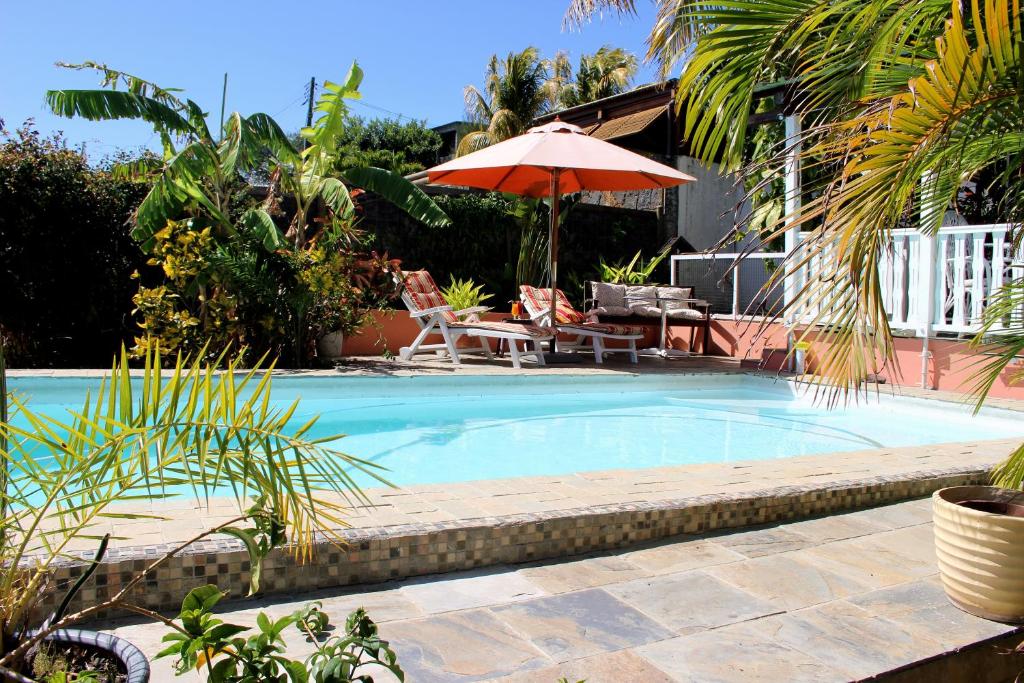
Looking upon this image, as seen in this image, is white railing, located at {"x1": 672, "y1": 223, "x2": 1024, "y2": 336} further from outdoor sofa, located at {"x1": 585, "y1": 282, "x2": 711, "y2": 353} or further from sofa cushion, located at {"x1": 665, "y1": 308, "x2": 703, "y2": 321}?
outdoor sofa, located at {"x1": 585, "y1": 282, "x2": 711, "y2": 353}

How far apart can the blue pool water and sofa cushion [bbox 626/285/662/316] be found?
8.54ft

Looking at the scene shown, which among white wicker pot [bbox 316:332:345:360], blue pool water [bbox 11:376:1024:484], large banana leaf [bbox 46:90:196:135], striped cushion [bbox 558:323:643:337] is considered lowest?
blue pool water [bbox 11:376:1024:484]

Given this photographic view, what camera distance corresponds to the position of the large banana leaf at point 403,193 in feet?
34.5

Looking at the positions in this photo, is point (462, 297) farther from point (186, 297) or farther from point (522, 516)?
point (522, 516)

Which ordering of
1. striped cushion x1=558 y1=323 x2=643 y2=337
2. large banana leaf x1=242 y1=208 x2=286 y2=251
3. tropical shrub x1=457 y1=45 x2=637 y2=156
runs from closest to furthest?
1. large banana leaf x1=242 y1=208 x2=286 y2=251
2. striped cushion x1=558 y1=323 x2=643 y2=337
3. tropical shrub x1=457 y1=45 x2=637 y2=156

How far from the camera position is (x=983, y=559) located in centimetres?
284

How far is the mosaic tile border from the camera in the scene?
274 cm

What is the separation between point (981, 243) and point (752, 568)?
242 inches

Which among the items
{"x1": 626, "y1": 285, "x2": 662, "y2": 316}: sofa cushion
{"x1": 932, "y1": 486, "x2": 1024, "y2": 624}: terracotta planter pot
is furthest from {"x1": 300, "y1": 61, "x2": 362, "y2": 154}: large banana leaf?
{"x1": 932, "y1": 486, "x2": 1024, "y2": 624}: terracotta planter pot

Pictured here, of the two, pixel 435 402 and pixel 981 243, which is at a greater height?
pixel 981 243

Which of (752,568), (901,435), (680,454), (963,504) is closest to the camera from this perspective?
(963,504)

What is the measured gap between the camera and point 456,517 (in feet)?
11.1

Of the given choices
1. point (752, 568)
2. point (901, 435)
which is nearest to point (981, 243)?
point (901, 435)

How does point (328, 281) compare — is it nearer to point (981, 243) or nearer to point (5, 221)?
point (5, 221)
